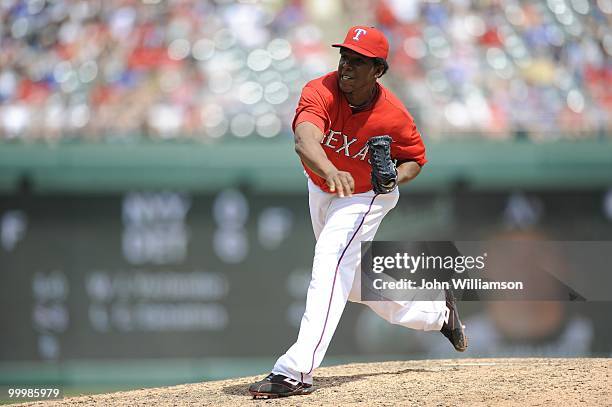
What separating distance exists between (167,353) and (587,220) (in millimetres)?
3339

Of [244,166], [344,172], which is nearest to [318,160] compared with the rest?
[344,172]

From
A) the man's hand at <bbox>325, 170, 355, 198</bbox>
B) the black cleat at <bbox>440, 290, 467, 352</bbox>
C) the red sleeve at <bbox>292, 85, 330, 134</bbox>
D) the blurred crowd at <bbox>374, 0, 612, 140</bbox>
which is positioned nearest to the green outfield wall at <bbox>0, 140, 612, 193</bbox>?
the blurred crowd at <bbox>374, 0, 612, 140</bbox>

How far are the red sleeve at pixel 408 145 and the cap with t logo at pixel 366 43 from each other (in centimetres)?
35

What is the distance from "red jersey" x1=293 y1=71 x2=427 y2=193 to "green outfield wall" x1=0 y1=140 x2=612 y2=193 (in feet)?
10.4

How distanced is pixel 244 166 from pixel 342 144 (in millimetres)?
3312

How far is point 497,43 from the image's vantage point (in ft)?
28.9

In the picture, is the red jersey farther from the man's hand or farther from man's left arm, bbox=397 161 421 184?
the man's hand

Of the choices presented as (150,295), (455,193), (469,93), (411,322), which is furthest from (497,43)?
(411,322)

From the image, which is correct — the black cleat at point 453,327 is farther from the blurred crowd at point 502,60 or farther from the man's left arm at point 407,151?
the blurred crowd at point 502,60

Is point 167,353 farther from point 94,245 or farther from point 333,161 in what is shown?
point 333,161

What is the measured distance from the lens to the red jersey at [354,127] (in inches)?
146

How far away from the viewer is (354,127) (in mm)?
3797

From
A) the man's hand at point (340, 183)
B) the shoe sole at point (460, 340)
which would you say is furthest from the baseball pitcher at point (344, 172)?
the shoe sole at point (460, 340)

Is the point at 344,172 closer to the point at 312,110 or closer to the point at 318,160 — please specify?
the point at 318,160
